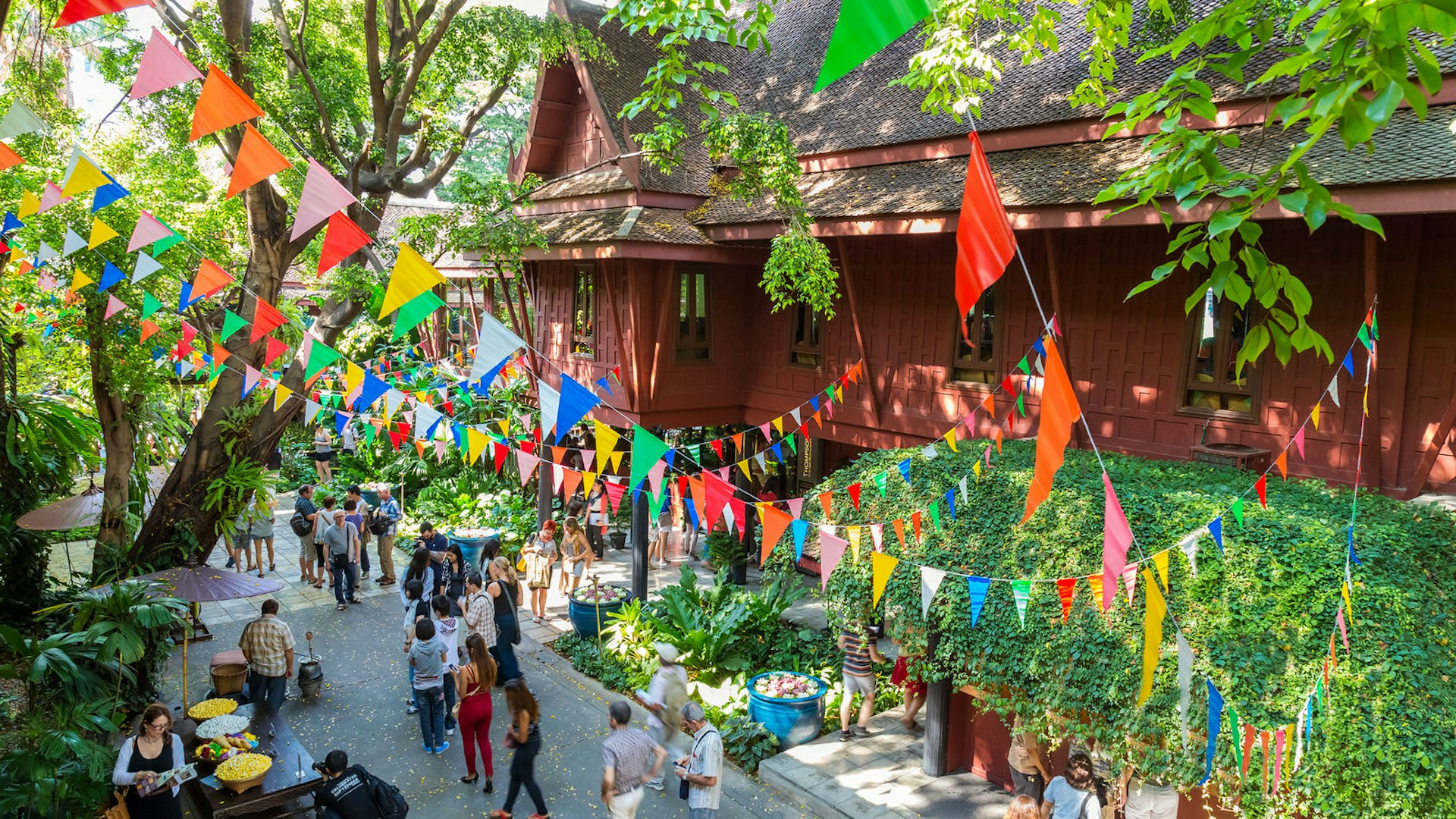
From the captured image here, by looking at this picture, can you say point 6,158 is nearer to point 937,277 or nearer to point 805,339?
point 937,277

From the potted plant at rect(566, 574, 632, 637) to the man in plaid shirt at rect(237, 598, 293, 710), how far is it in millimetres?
4123

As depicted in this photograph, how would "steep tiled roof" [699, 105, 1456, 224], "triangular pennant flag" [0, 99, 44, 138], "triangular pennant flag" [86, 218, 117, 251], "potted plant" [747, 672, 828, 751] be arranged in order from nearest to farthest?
1. "triangular pennant flag" [0, 99, 44, 138]
2. "steep tiled roof" [699, 105, 1456, 224]
3. "triangular pennant flag" [86, 218, 117, 251]
4. "potted plant" [747, 672, 828, 751]

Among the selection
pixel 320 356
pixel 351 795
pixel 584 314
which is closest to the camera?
pixel 351 795

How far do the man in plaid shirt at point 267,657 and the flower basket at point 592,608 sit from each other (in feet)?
13.5

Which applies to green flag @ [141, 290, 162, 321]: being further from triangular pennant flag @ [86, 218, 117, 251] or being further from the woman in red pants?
the woman in red pants

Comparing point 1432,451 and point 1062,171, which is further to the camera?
point 1062,171

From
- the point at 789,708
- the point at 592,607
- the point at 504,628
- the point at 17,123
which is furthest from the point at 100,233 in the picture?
the point at 789,708

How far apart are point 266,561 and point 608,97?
11.3 metres

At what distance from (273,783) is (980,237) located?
7.96m

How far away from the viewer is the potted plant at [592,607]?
13000mm

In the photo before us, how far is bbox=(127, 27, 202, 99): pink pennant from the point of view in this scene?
5277mm

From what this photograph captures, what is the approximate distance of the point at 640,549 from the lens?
566 inches

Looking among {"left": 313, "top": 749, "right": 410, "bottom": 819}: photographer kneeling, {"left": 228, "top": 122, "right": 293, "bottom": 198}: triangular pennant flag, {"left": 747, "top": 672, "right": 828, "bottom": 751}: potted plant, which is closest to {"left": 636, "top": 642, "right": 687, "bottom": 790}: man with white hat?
{"left": 747, "top": 672, "right": 828, "bottom": 751}: potted plant

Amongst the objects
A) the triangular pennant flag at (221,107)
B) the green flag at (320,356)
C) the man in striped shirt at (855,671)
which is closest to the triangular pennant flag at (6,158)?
the triangular pennant flag at (221,107)
